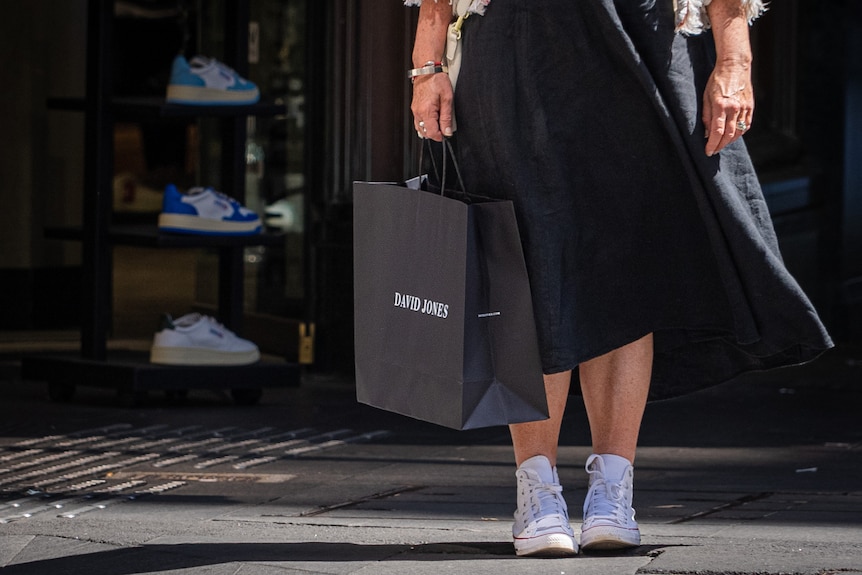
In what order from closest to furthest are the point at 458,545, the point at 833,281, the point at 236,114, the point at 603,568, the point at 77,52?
the point at 603,568 < the point at 458,545 < the point at 236,114 < the point at 833,281 < the point at 77,52

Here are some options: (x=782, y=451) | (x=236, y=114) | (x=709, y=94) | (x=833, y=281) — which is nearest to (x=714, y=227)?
(x=709, y=94)

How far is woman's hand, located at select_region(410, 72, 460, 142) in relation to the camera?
2.97 metres

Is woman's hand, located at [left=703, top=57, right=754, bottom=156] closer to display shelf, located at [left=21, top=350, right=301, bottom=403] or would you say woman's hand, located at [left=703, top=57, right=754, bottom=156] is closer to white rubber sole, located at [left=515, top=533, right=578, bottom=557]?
A: white rubber sole, located at [left=515, top=533, right=578, bottom=557]

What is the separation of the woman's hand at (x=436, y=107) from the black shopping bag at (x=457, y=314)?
134 millimetres

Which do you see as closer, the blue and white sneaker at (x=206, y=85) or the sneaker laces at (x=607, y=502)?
the sneaker laces at (x=607, y=502)

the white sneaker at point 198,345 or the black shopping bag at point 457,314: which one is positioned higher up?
the black shopping bag at point 457,314

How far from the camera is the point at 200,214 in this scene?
5488mm

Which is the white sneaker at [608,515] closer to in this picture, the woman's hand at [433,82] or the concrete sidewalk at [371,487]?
the concrete sidewalk at [371,487]

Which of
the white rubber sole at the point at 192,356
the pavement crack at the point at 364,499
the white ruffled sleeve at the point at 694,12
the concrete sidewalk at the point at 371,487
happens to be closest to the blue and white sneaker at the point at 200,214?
the white rubber sole at the point at 192,356

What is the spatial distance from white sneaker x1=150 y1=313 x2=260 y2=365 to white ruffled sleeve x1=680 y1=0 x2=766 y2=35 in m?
2.95

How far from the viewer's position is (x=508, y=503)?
140 inches

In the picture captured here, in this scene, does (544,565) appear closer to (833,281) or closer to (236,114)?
(236,114)

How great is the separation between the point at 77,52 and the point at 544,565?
223 inches

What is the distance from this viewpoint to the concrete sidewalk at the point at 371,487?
2.85 m
